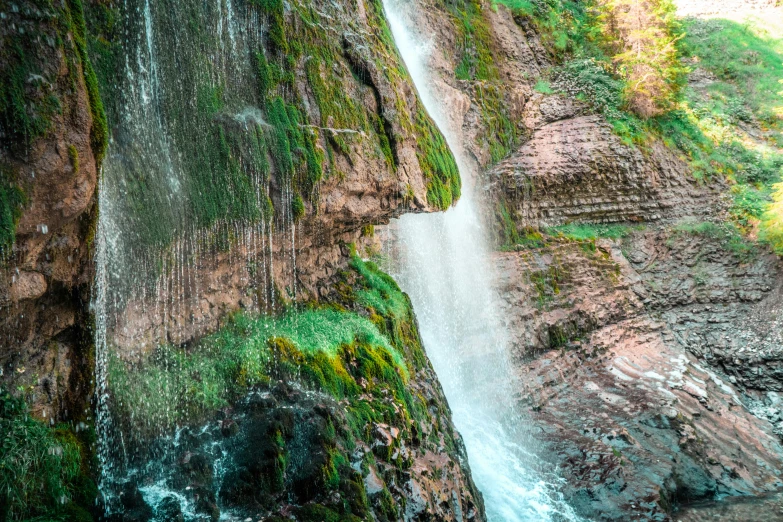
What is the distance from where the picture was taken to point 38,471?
203 inches

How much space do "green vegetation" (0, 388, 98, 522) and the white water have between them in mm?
6159

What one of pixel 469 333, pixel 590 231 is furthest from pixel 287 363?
pixel 590 231

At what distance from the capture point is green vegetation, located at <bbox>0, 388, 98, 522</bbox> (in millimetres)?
4867

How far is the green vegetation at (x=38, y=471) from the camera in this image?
4867mm

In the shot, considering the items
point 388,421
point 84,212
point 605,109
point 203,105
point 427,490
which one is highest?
point 605,109

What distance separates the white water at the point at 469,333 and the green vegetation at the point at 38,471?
616 cm

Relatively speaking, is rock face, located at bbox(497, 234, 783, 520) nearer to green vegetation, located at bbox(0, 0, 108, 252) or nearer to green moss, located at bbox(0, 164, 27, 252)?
green moss, located at bbox(0, 164, 27, 252)

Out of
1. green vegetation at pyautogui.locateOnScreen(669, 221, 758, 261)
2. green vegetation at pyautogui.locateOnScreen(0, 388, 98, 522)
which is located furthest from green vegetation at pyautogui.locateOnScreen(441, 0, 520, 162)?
green vegetation at pyautogui.locateOnScreen(0, 388, 98, 522)

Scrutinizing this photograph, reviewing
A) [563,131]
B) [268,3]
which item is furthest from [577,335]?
[268,3]

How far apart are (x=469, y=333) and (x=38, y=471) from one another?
9579 mm

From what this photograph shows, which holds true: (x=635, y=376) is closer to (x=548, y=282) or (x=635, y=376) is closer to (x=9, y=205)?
(x=548, y=282)

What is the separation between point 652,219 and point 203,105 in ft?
47.1

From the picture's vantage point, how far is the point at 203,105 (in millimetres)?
7328

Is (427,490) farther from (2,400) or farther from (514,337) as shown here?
(514,337)
